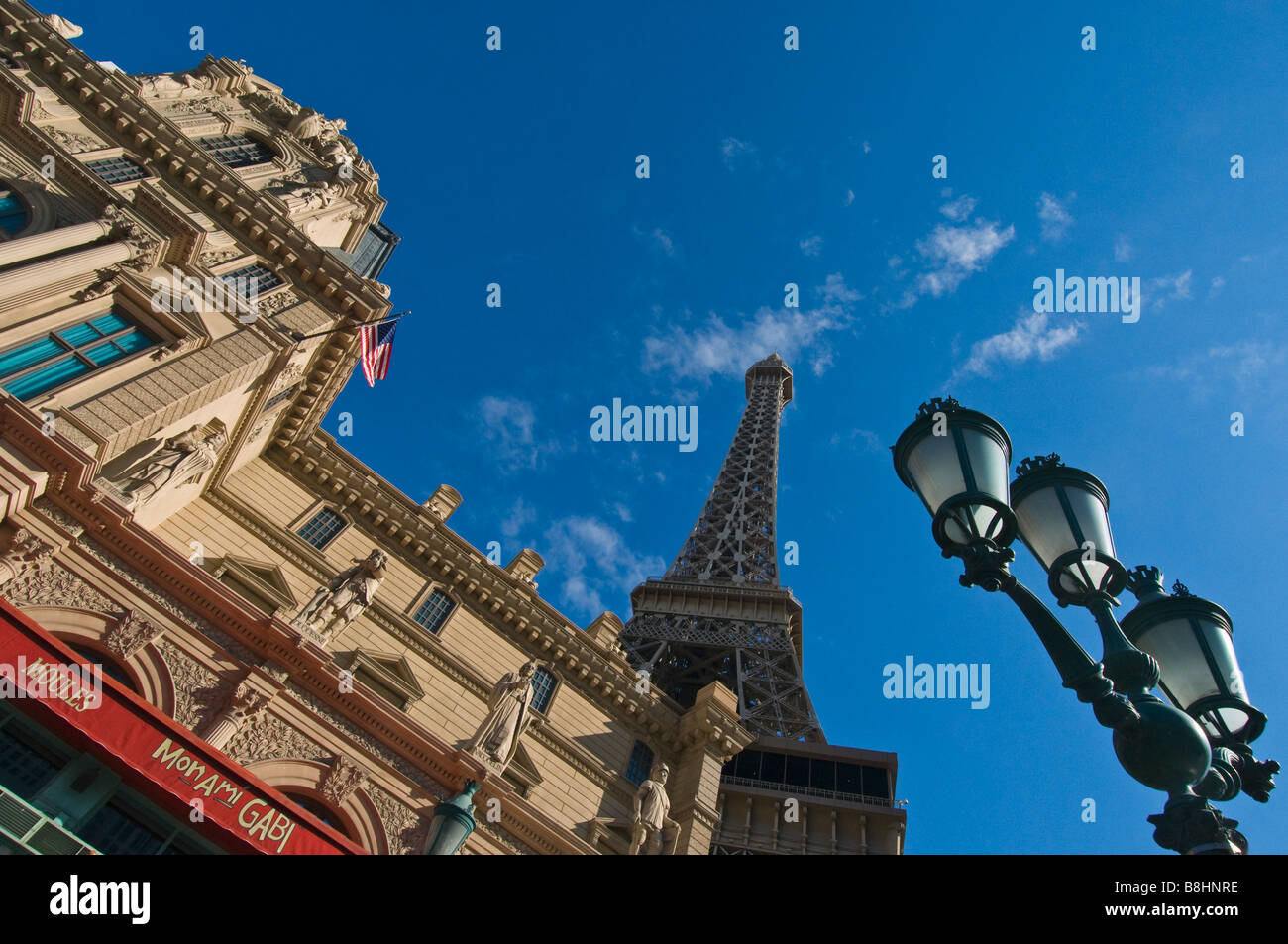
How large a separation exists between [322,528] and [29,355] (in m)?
8.93

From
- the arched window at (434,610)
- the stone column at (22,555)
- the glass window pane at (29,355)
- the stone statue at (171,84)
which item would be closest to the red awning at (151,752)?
the stone column at (22,555)

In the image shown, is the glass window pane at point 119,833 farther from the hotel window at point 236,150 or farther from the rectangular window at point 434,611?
the hotel window at point 236,150

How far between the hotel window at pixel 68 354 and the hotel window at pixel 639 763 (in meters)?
17.6

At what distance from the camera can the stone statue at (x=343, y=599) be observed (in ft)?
64.1

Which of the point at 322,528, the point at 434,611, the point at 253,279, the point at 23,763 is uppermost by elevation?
the point at 253,279

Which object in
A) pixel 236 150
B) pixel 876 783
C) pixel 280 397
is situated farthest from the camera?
pixel 876 783

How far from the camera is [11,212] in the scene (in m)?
20.1

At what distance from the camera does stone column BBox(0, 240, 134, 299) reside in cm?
1736

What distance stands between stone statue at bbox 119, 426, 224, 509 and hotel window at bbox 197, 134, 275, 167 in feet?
49.2

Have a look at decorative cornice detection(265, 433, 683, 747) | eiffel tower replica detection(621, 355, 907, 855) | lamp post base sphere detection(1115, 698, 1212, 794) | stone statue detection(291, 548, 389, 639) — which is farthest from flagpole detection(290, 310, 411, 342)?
lamp post base sphere detection(1115, 698, 1212, 794)

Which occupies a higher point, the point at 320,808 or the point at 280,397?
the point at 280,397

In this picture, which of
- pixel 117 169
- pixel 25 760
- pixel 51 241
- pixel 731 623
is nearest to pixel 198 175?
pixel 117 169

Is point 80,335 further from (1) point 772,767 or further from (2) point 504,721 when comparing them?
(1) point 772,767
